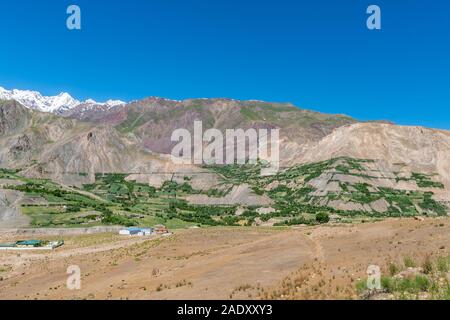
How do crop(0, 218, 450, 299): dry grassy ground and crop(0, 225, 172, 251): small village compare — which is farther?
crop(0, 225, 172, 251): small village

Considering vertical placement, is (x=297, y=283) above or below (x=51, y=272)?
above

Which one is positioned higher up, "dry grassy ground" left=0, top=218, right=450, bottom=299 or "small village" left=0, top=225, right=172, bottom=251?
"dry grassy ground" left=0, top=218, right=450, bottom=299

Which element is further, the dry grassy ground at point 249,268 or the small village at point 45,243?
the small village at point 45,243

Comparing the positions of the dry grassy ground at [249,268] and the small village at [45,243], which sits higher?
the dry grassy ground at [249,268]

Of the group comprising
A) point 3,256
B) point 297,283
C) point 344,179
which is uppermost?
point 344,179

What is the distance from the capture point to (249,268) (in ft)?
126

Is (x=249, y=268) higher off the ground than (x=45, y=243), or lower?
higher

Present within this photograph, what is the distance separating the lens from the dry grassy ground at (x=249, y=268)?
95.7ft

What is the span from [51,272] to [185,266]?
823 inches

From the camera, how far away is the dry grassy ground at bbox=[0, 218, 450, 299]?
95.7 ft

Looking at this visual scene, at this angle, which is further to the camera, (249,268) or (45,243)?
(45,243)

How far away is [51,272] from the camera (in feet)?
188
